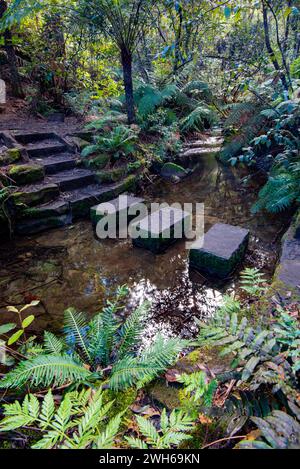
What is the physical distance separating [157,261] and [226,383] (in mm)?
1842

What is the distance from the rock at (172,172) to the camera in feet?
18.6

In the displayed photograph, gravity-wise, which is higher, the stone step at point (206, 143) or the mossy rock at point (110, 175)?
the stone step at point (206, 143)

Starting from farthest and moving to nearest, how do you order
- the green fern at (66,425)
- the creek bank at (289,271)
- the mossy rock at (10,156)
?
the mossy rock at (10,156) < the creek bank at (289,271) < the green fern at (66,425)

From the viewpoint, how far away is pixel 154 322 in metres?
2.46

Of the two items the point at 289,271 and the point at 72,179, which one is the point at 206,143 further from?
the point at 289,271

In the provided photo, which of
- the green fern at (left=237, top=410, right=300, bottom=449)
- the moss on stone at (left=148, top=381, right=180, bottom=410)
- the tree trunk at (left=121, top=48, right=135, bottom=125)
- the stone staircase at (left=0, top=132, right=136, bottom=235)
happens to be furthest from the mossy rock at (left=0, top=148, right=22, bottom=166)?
the green fern at (left=237, top=410, right=300, bottom=449)

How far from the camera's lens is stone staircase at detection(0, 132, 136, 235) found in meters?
3.86

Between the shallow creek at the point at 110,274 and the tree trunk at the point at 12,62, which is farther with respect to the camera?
the tree trunk at the point at 12,62

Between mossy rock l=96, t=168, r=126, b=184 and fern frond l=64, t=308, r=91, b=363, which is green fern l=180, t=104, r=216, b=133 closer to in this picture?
mossy rock l=96, t=168, r=126, b=184

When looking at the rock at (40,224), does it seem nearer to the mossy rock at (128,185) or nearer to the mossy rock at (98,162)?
the mossy rock at (128,185)

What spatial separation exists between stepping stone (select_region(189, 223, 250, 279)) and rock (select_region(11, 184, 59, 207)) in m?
2.38

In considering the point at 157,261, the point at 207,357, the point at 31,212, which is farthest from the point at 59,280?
the point at 207,357

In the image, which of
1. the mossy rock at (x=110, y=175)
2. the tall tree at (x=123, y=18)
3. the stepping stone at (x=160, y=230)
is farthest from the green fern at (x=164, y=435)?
the tall tree at (x=123, y=18)
